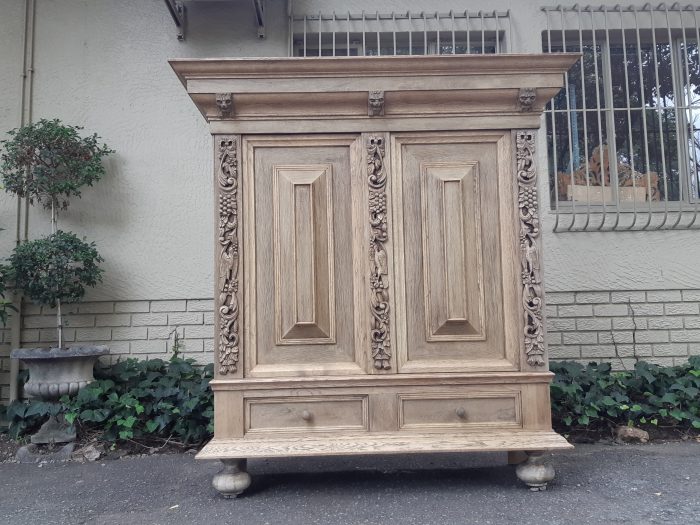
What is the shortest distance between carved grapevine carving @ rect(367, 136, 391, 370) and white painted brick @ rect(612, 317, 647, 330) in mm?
2628

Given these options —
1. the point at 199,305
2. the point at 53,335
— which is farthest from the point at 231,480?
the point at 53,335

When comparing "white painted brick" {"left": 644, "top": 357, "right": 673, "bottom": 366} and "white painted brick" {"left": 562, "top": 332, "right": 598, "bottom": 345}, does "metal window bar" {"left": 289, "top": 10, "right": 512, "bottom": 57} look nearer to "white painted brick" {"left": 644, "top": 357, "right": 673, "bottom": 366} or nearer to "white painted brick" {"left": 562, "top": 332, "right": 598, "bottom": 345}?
"white painted brick" {"left": 562, "top": 332, "right": 598, "bottom": 345}

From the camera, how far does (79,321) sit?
460 cm

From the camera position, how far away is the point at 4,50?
4.84 meters

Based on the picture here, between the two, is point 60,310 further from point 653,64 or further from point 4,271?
point 653,64

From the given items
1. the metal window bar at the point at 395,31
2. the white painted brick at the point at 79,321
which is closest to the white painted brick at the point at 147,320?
the white painted brick at the point at 79,321

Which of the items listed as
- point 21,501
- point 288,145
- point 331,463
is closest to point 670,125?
point 288,145

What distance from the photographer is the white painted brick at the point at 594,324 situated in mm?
4656

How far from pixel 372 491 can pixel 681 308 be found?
3.24 metres

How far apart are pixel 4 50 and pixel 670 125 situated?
6.01 metres

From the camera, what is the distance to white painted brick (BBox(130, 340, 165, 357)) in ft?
15.1

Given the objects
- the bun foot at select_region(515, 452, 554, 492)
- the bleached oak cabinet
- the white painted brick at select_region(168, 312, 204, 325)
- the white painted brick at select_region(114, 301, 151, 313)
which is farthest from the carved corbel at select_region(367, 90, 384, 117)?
the white painted brick at select_region(114, 301, 151, 313)

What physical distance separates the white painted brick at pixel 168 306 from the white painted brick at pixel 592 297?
11.2ft

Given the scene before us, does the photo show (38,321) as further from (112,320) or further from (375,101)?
(375,101)
